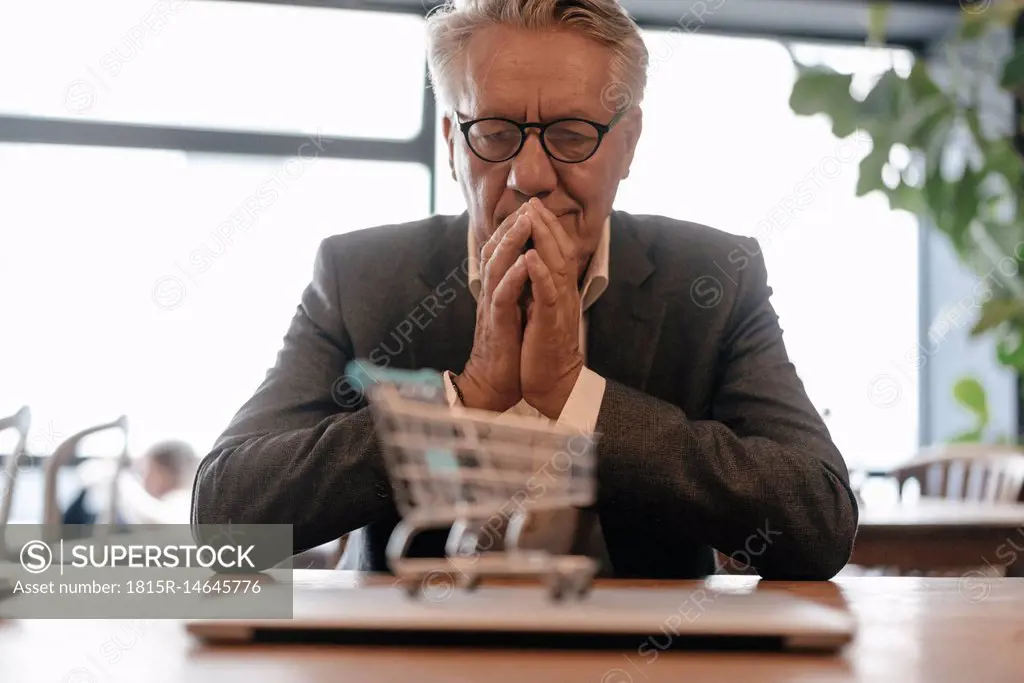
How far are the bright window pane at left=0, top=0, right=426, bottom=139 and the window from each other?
0.50 m

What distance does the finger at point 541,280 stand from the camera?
0.96 m

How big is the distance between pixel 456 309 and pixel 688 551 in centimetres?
46

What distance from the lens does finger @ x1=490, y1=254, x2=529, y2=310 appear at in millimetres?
967

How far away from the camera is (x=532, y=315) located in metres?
0.99

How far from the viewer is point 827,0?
15.8 feet

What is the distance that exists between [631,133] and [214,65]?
3.59 meters

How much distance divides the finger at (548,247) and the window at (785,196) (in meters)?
3.65

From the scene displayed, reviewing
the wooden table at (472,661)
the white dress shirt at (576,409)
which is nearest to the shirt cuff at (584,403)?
the white dress shirt at (576,409)

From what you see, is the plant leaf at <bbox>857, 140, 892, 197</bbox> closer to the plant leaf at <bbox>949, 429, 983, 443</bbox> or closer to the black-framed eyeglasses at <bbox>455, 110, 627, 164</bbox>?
the plant leaf at <bbox>949, 429, 983, 443</bbox>

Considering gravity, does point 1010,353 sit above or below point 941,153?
below

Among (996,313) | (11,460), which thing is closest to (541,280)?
(11,460)

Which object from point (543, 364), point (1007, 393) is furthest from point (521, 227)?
point (1007, 393)

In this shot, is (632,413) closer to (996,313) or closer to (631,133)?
(631,133)

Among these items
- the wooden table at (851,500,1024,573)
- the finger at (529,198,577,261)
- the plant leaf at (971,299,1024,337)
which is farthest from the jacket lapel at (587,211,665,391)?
the plant leaf at (971,299,1024,337)
